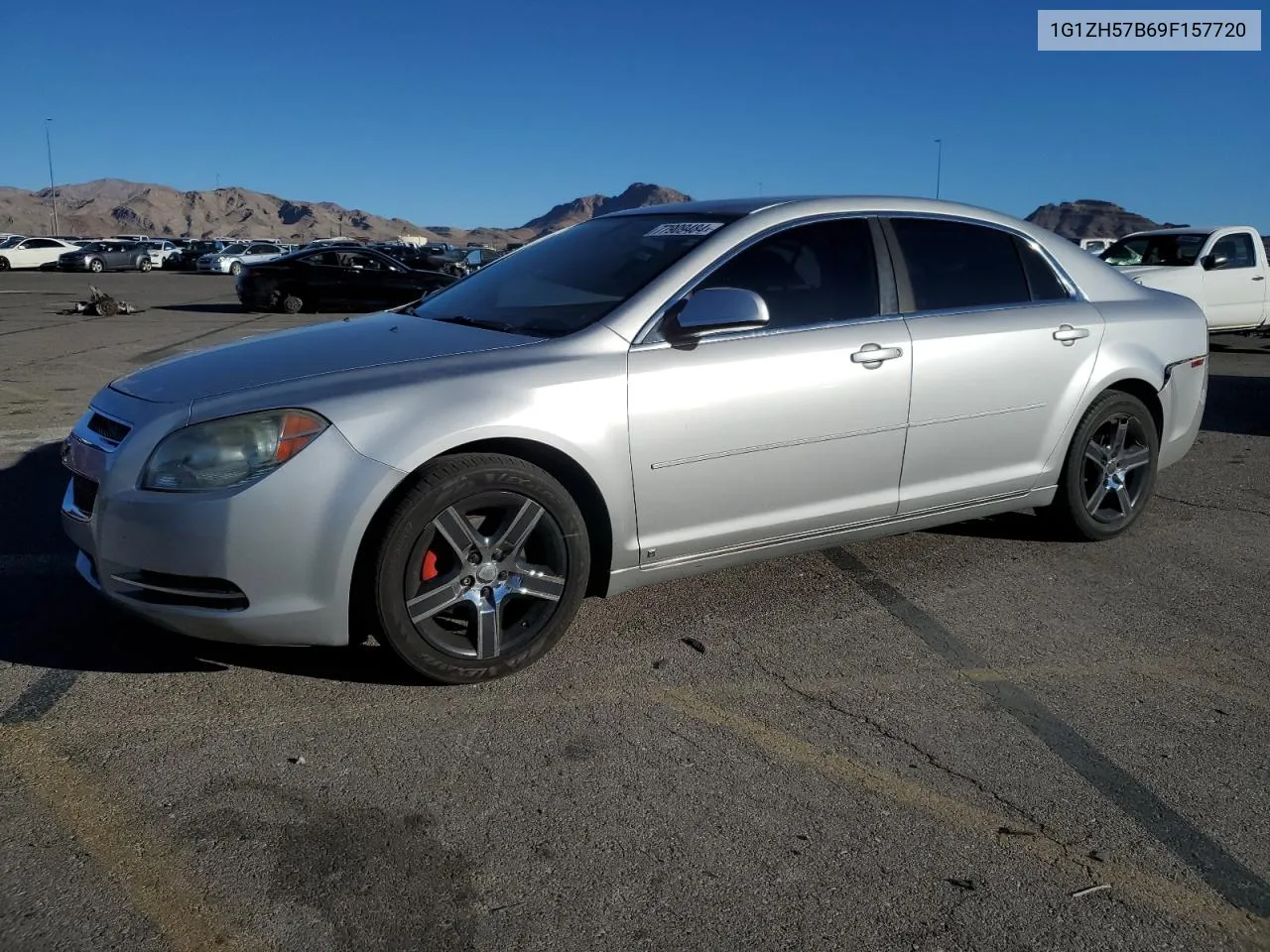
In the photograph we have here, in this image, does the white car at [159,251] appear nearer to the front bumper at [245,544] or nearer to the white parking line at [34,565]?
the white parking line at [34,565]

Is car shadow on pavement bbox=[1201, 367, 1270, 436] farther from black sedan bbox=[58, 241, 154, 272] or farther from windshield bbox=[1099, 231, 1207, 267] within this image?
black sedan bbox=[58, 241, 154, 272]

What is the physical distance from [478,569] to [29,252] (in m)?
48.2

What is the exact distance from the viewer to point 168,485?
3270 mm

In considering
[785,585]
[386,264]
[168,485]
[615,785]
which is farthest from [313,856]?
[386,264]

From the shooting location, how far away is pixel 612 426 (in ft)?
12.1

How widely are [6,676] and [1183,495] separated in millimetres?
5871

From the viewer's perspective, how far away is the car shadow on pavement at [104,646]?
3.65 meters

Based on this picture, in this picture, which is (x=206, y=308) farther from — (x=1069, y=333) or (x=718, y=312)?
(x=718, y=312)

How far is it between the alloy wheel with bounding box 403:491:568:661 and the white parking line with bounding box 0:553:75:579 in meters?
1.95

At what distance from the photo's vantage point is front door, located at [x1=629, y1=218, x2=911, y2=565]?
12.5 ft

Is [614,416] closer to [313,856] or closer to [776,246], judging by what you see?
[776,246]

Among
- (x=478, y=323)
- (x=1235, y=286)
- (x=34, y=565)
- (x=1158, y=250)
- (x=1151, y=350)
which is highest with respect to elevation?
(x=1158, y=250)

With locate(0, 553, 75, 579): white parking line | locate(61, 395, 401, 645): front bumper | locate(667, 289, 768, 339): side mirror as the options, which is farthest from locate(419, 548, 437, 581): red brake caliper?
locate(0, 553, 75, 579): white parking line

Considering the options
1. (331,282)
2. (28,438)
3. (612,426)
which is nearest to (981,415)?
(612,426)
